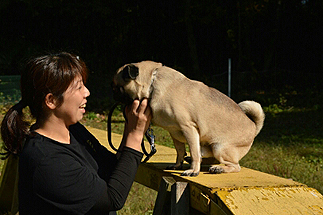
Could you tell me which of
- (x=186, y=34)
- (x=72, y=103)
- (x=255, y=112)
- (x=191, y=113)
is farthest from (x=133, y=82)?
(x=186, y=34)

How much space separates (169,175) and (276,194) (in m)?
0.76

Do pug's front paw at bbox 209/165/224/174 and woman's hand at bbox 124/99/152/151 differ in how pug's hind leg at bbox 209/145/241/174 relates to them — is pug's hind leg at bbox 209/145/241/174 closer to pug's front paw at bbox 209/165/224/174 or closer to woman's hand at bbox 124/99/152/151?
pug's front paw at bbox 209/165/224/174

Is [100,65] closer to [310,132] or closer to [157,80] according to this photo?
[310,132]

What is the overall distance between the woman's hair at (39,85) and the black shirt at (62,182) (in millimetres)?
127

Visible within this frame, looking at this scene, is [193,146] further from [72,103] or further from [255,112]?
[72,103]

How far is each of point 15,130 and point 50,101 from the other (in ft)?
0.81

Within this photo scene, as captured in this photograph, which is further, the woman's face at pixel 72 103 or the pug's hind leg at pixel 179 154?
the pug's hind leg at pixel 179 154

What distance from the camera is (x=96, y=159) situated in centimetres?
231

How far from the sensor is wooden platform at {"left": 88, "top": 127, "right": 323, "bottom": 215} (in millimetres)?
1978

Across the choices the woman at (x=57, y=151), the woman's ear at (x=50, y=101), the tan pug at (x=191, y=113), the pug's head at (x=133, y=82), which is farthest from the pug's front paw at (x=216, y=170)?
the woman's ear at (x=50, y=101)

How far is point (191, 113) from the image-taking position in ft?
8.65

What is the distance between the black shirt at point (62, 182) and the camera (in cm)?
175

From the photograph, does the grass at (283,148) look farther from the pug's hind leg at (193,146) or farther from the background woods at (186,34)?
the background woods at (186,34)

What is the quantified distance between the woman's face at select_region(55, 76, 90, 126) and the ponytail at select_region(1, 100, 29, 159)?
19 cm
